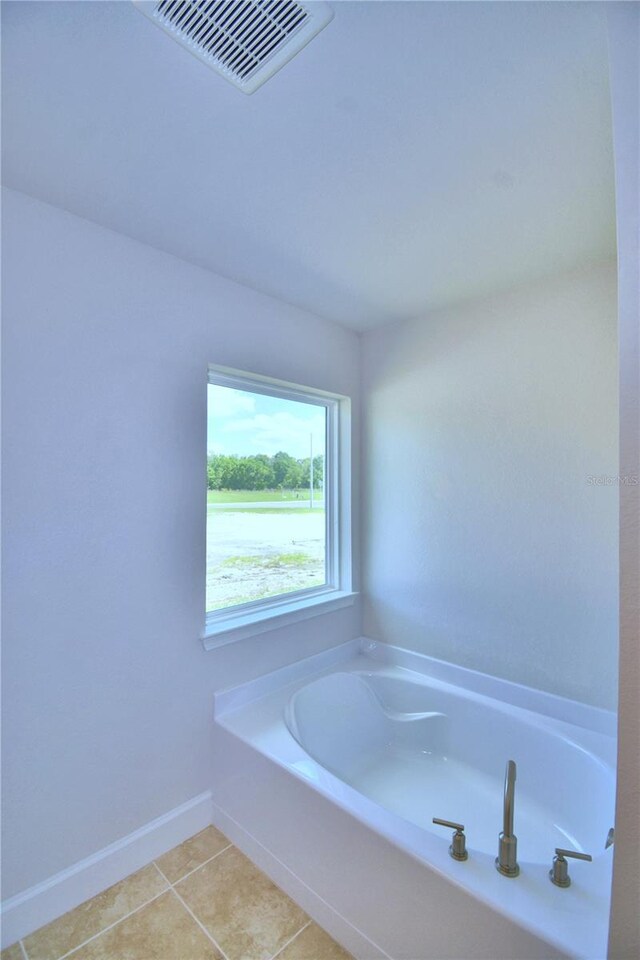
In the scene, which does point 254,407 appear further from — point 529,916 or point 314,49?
point 529,916

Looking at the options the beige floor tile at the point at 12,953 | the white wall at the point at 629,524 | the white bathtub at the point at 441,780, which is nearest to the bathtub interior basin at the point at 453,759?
the white bathtub at the point at 441,780

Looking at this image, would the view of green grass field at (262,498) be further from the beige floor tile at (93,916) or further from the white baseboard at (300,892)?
the beige floor tile at (93,916)

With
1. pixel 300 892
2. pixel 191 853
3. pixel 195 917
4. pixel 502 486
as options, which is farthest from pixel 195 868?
pixel 502 486

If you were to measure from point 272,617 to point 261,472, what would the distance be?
2.47ft

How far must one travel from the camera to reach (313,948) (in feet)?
4.49

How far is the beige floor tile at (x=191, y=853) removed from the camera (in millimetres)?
1647

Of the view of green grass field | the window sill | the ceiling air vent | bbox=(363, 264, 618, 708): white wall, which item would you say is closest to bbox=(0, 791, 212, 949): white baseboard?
the window sill

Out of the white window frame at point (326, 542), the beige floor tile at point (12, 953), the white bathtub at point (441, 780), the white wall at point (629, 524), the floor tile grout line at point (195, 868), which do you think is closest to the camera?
the white wall at point (629, 524)

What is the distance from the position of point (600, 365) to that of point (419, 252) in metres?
0.92

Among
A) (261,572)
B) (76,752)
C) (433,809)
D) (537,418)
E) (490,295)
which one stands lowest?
(433,809)

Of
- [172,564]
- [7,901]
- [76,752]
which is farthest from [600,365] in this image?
[7,901]

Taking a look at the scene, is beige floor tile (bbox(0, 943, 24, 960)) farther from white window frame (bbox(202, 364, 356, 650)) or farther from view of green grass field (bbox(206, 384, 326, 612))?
view of green grass field (bbox(206, 384, 326, 612))

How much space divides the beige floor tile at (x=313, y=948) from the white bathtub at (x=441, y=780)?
6 cm

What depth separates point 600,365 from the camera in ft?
6.03
